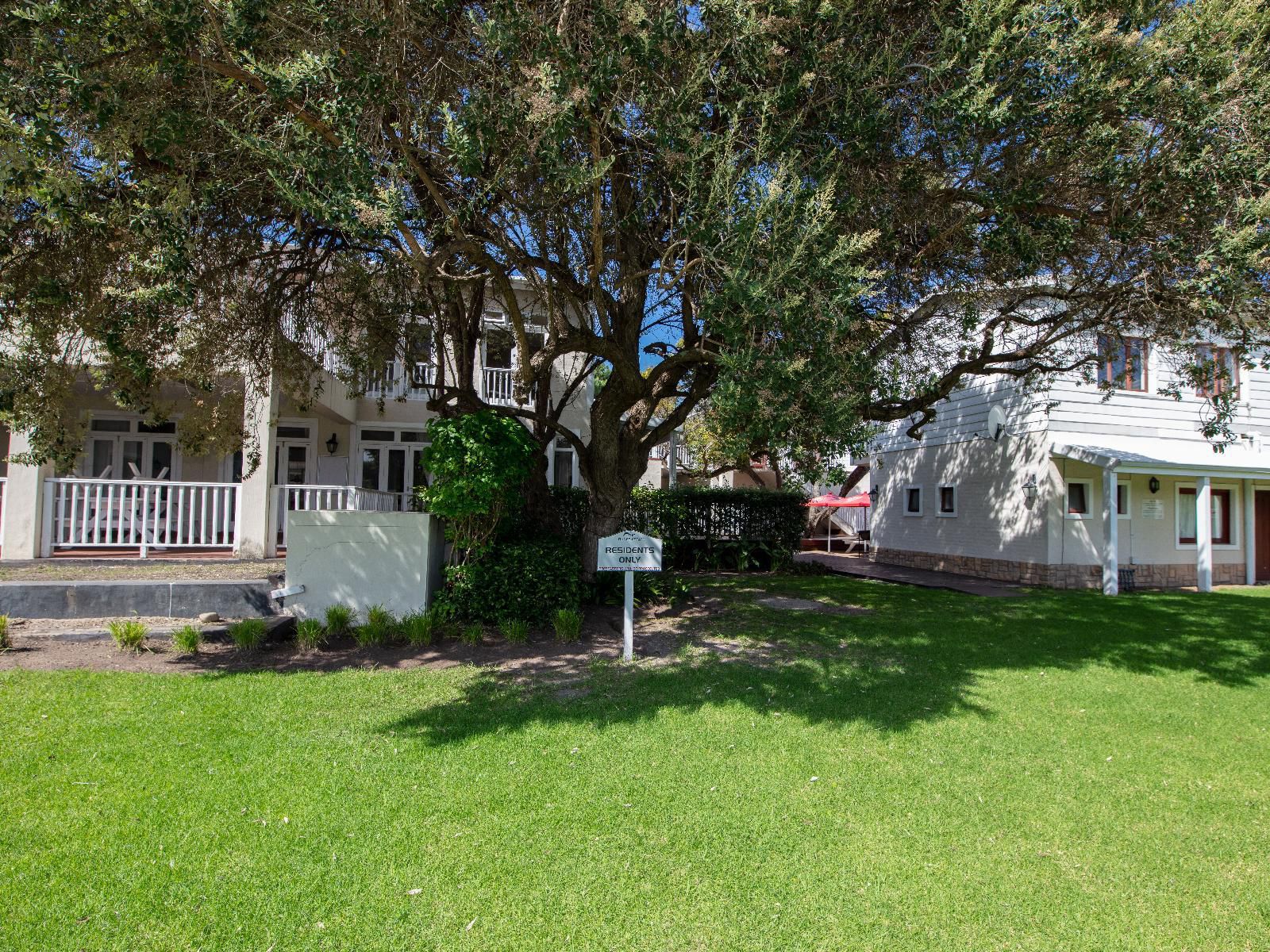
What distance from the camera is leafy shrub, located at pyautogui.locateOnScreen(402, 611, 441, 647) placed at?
8281 mm

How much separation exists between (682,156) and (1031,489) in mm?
12647

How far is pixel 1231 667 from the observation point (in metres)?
8.36

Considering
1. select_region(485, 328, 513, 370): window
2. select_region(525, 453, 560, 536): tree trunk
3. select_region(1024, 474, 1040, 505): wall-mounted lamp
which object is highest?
select_region(485, 328, 513, 370): window

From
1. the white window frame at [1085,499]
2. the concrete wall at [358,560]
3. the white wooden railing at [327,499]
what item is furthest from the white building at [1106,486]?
the white wooden railing at [327,499]

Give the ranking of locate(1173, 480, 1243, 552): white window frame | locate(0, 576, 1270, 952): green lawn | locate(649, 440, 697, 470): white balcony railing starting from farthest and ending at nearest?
locate(649, 440, 697, 470): white balcony railing → locate(1173, 480, 1243, 552): white window frame → locate(0, 576, 1270, 952): green lawn

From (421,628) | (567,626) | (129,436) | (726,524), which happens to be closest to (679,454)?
(726,524)

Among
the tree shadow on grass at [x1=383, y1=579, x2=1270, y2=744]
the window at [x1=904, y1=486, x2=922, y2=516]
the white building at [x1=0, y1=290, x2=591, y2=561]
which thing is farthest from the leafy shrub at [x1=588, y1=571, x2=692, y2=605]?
the window at [x1=904, y1=486, x2=922, y2=516]

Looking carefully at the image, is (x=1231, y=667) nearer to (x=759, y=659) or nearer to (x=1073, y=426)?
(x=759, y=659)

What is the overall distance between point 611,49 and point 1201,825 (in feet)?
23.4

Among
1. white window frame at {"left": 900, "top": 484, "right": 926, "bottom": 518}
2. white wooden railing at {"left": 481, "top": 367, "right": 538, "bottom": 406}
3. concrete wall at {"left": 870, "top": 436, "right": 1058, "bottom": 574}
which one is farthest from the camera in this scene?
white window frame at {"left": 900, "top": 484, "right": 926, "bottom": 518}

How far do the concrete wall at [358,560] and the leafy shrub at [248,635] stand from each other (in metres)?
0.90

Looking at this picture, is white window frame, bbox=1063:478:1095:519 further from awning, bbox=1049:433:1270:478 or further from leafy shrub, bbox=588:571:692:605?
leafy shrub, bbox=588:571:692:605

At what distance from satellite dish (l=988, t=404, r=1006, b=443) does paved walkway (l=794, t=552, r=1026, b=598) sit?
3.38 m

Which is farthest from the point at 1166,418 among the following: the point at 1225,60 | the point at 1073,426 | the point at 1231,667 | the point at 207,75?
the point at 207,75
